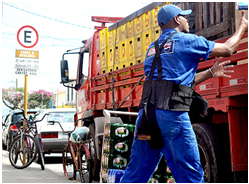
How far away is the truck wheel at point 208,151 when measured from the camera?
16.6 feet

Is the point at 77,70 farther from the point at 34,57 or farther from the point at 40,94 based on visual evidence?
the point at 40,94

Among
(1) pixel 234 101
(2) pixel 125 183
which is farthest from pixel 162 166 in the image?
(2) pixel 125 183

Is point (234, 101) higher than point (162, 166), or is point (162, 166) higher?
point (234, 101)

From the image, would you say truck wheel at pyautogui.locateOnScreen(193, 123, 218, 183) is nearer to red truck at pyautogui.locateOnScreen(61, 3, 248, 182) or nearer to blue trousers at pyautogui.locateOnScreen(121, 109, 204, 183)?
red truck at pyautogui.locateOnScreen(61, 3, 248, 182)

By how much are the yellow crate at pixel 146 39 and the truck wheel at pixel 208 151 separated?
1.91m

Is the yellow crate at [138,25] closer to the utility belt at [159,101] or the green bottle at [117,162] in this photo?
the green bottle at [117,162]

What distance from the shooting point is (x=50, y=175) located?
342 inches

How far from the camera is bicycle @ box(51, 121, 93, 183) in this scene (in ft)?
25.4

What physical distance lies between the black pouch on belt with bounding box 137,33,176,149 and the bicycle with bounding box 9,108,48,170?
6.35 meters

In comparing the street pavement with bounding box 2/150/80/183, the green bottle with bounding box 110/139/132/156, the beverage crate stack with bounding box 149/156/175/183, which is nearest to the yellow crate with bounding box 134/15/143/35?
the green bottle with bounding box 110/139/132/156

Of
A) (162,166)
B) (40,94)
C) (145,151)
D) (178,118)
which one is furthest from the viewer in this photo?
(40,94)

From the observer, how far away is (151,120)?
3.58 meters

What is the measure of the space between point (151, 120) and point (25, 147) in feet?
22.1

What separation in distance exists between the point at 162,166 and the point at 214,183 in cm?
75
